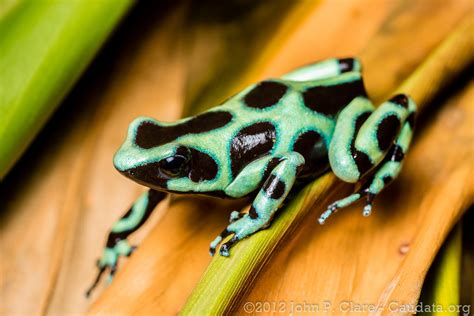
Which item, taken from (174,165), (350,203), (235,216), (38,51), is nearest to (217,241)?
(235,216)

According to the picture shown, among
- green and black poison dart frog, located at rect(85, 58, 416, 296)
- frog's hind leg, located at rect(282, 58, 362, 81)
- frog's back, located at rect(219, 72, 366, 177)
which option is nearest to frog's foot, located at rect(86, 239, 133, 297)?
green and black poison dart frog, located at rect(85, 58, 416, 296)

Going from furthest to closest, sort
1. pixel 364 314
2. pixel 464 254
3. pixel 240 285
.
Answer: pixel 464 254 < pixel 364 314 < pixel 240 285

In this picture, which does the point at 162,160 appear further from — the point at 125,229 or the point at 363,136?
the point at 363,136

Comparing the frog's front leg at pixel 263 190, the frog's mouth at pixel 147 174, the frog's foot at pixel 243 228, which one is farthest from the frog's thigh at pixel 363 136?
the frog's mouth at pixel 147 174

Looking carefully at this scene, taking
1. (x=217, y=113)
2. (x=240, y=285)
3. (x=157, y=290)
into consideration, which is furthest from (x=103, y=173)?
(x=240, y=285)

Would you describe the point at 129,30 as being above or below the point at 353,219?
above

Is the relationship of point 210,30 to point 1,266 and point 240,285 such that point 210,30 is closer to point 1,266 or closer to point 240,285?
point 1,266
